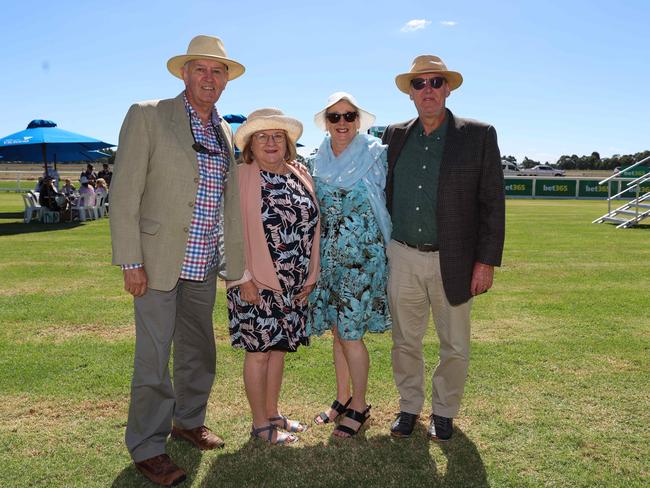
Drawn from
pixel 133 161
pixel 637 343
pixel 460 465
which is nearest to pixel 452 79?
pixel 133 161

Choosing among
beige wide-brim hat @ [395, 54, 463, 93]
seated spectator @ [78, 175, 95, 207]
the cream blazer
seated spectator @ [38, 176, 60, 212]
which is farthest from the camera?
seated spectator @ [78, 175, 95, 207]

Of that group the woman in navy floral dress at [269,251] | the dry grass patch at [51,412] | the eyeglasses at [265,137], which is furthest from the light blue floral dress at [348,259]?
the dry grass patch at [51,412]

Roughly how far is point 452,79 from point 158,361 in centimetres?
264

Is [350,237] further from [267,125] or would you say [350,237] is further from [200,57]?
[200,57]

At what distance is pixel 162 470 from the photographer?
321 cm

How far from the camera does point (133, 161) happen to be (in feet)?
10.2

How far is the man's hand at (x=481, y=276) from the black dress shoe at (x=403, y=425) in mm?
979

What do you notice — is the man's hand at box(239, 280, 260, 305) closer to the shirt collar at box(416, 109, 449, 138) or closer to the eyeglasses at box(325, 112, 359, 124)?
the eyeglasses at box(325, 112, 359, 124)

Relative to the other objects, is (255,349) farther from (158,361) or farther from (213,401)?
(213,401)

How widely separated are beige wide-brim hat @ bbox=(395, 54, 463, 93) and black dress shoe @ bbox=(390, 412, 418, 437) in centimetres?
230

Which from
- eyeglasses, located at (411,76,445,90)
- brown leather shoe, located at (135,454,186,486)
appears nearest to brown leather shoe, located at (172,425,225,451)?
brown leather shoe, located at (135,454,186,486)

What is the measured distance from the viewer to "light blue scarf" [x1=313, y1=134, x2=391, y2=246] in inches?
149

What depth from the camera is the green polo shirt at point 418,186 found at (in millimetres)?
3764

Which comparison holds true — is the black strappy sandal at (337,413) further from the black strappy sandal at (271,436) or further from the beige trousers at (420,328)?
the beige trousers at (420,328)
